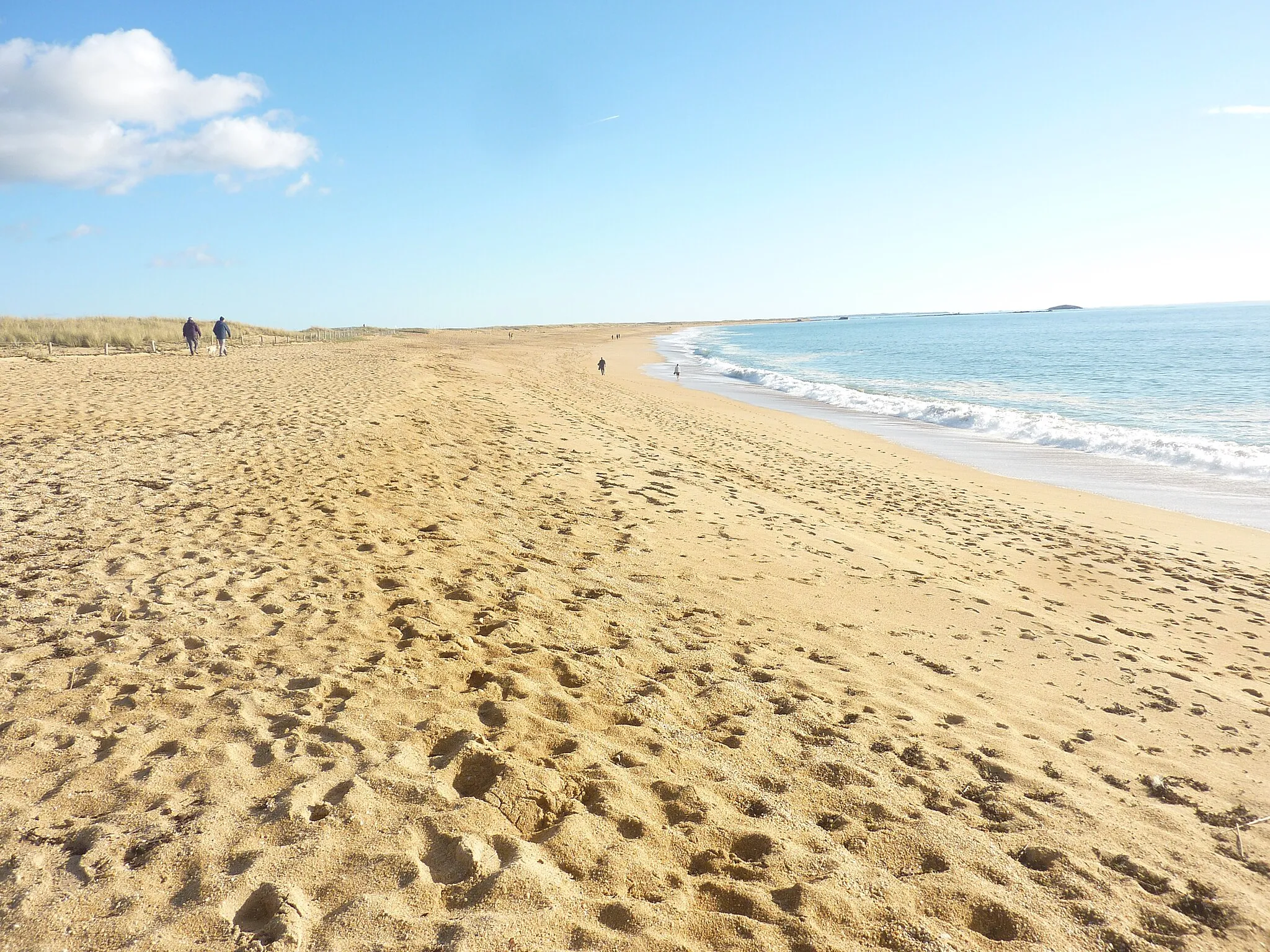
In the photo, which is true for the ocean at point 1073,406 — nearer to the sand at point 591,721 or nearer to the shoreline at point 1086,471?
the shoreline at point 1086,471

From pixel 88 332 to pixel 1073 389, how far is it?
43.7 meters

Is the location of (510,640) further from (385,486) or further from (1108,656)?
(1108,656)

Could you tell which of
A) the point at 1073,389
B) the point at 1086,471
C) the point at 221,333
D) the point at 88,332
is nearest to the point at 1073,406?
the point at 1073,389

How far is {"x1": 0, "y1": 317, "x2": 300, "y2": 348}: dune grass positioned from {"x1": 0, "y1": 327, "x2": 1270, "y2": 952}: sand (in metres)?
25.1

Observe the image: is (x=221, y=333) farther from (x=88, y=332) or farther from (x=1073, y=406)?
(x=1073, y=406)

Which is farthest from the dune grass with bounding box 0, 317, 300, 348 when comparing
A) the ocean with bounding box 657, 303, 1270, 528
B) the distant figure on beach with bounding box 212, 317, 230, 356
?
the ocean with bounding box 657, 303, 1270, 528

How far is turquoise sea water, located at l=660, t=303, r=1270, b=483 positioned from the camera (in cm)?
1742

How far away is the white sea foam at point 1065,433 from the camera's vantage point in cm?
1510

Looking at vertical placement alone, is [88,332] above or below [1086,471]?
above

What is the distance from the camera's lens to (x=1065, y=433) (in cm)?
1867

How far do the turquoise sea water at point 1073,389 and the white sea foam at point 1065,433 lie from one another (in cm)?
4

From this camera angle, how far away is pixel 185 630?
15.2 ft

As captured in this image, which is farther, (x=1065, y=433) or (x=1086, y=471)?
(x=1065, y=433)

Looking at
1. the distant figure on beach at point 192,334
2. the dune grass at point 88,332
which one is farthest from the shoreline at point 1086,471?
the dune grass at point 88,332
